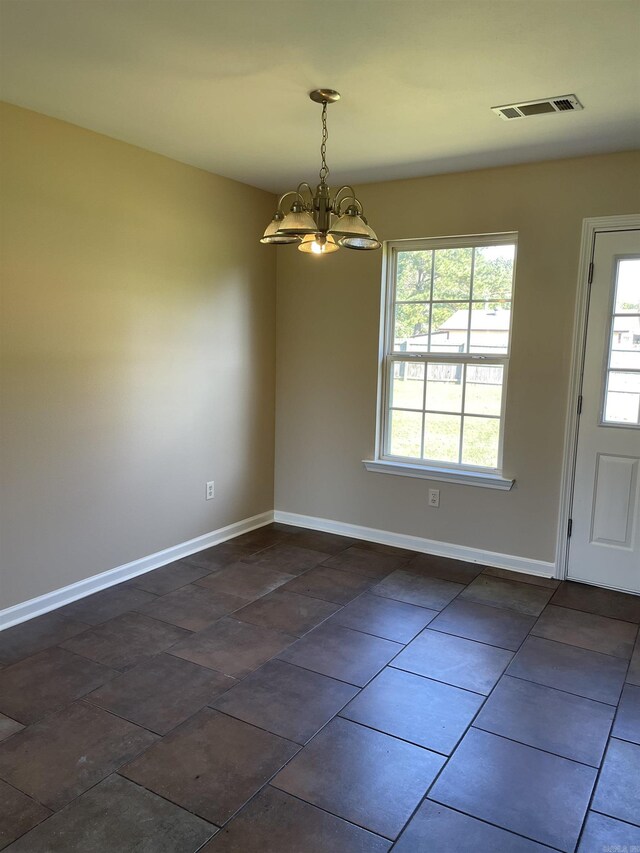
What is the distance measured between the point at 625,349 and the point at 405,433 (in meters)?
1.49

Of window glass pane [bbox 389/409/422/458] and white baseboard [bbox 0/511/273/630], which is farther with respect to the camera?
window glass pane [bbox 389/409/422/458]

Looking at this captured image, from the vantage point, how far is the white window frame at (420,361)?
389 centimetres

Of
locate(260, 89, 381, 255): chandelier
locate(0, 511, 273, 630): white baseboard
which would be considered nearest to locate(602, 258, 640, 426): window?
locate(260, 89, 381, 255): chandelier

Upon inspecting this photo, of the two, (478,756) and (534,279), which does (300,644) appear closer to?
(478,756)

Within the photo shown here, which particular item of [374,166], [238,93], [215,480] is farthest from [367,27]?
[215,480]

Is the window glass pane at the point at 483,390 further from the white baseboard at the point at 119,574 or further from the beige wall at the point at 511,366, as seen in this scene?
the white baseboard at the point at 119,574

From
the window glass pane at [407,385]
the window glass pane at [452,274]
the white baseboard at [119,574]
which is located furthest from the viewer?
the window glass pane at [407,385]

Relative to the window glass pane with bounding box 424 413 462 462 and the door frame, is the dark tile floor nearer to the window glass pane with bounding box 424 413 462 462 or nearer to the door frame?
the door frame

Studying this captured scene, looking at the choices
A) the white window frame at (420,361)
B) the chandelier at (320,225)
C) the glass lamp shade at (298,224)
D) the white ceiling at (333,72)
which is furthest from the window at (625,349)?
the glass lamp shade at (298,224)

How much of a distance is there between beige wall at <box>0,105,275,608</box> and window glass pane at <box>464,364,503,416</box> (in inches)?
61.0

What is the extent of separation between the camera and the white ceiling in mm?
1997

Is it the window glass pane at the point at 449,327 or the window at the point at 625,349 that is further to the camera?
the window glass pane at the point at 449,327

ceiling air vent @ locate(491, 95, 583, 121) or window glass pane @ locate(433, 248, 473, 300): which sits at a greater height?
ceiling air vent @ locate(491, 95, 583, 121)

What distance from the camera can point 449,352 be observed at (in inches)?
161
